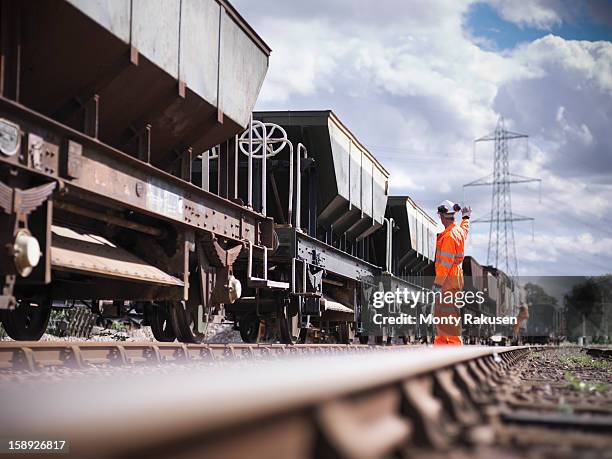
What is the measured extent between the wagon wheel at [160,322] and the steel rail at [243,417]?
7.40 m

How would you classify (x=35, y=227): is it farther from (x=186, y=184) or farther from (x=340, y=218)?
(x=340, y=218)

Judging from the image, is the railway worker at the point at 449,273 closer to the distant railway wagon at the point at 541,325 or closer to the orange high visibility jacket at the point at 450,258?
the orange high visibility jacket at the point at 450,258

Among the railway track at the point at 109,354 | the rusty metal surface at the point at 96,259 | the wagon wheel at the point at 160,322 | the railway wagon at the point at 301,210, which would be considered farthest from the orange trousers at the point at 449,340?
the rusty metal surface at the point at 96,259

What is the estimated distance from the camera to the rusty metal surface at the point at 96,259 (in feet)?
20.7

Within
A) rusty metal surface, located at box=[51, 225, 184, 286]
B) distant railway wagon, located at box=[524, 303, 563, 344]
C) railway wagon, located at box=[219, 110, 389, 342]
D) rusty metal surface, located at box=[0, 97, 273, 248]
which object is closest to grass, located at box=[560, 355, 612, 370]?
railway wagon, located at box=[219, 110, 389, 342]

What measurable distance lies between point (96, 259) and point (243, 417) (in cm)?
587

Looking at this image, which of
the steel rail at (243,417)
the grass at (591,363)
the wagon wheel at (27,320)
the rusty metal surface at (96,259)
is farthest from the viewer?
the grass at (591,363)

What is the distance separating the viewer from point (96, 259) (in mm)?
6848

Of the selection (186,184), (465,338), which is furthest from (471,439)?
(465,338)

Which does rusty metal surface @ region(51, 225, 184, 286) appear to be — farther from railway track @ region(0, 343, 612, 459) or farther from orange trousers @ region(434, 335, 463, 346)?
railway track @ region(0, 343, 612, 459)

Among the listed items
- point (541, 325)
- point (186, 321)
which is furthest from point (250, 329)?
point (541, 325)

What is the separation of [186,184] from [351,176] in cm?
724

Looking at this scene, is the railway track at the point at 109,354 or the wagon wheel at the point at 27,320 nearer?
the railway track at the point at 109,354

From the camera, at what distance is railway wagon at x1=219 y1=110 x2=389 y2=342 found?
474 inches
